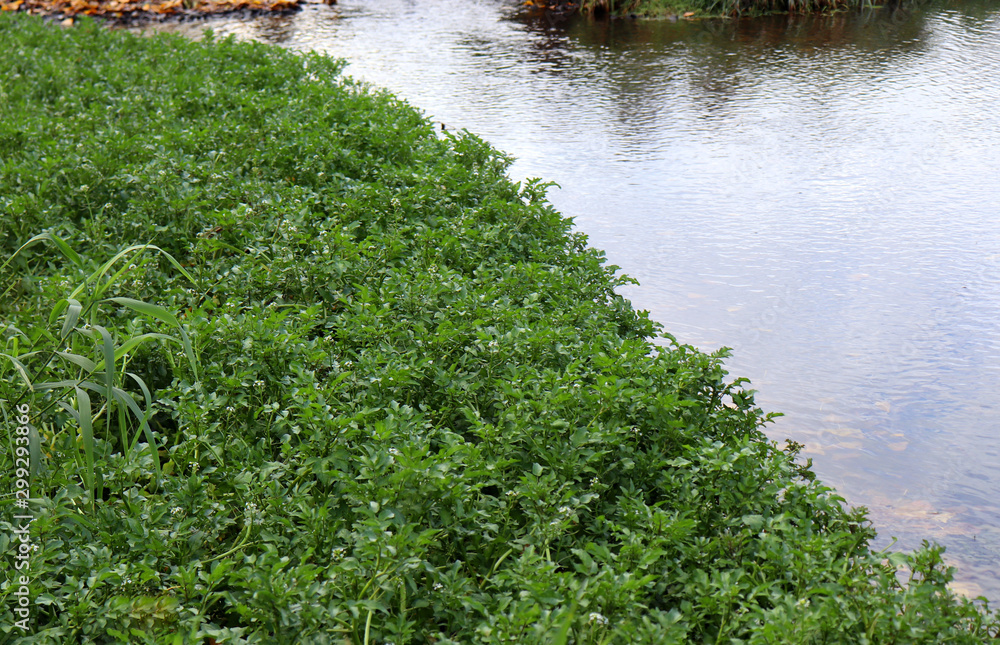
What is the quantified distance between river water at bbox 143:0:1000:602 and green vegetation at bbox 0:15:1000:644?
968mm

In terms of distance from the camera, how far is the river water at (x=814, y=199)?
3525mm

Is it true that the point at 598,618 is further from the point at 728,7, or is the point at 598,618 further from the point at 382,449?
the point at 728,7

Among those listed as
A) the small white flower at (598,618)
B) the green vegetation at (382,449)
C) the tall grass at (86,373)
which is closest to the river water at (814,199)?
the green vegetation at (382,449)

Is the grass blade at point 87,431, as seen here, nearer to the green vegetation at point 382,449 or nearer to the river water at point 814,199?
the green vegetation at point 382,449

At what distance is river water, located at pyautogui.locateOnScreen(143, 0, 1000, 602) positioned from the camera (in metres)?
3.53

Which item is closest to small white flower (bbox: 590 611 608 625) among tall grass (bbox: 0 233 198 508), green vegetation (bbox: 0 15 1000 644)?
green vegetation (bbox: 0 15 1000 644)

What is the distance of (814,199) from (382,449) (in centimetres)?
476

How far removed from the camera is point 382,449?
2.22 metres

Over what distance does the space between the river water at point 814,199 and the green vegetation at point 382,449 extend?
3.18 ft

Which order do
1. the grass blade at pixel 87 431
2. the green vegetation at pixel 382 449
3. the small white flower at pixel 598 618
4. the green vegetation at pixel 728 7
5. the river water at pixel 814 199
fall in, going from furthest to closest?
the green vegetation at pixel 728 7 < the river water at pixel 814 199 < the grass blade at pixel 87 431 < the green vegetation at pixel 382 449 < the small white flower at pixel 598 618

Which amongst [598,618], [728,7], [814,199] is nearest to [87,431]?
[598,618]

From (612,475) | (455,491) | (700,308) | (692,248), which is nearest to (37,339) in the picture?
(455,491)

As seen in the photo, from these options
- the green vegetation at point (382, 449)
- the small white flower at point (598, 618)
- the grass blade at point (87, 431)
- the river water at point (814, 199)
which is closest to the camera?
the small white flower at point (598, 618)

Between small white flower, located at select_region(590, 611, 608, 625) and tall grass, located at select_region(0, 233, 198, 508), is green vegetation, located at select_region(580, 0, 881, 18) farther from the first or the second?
small white flower, located at select_region(590, 611, 608, 625)
